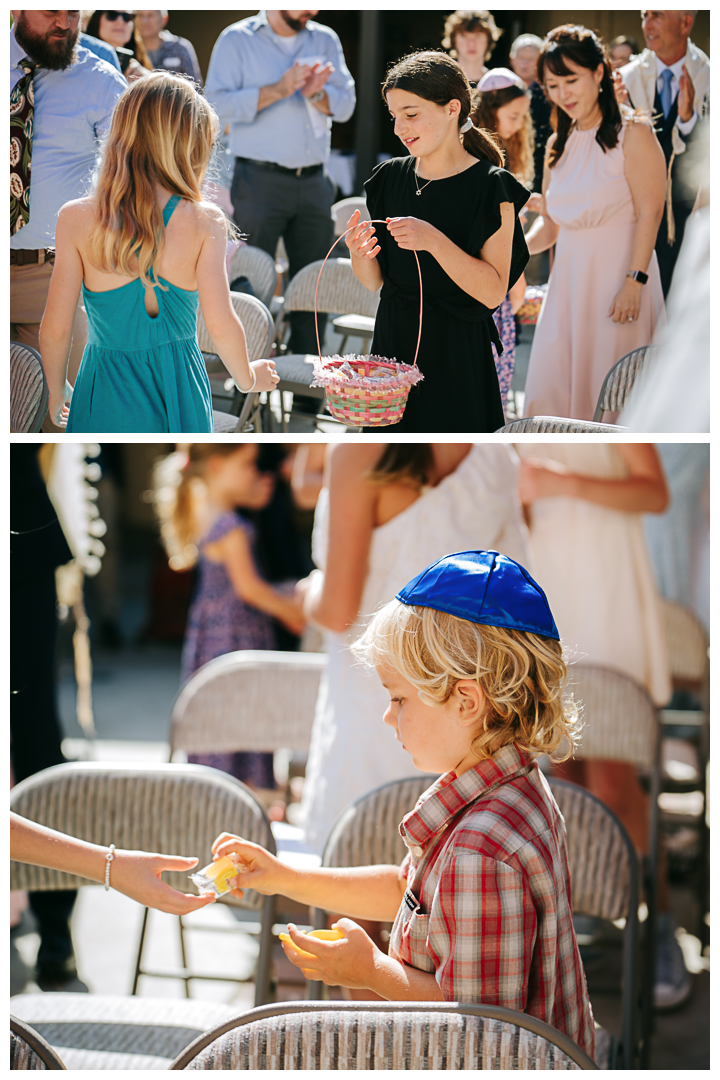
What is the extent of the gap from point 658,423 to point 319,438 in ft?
2.95

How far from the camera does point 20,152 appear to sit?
1.84m

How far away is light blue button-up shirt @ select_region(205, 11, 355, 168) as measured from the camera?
186 cm

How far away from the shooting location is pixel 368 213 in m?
1.87

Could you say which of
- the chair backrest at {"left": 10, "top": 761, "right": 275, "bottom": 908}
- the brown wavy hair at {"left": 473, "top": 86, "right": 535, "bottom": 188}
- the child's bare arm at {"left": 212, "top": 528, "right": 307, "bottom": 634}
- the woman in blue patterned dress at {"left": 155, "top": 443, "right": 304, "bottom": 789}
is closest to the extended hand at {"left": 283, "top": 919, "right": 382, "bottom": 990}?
the chair backrest at {"left": 10, "top": 761, "right": 275, "bottom": 908}

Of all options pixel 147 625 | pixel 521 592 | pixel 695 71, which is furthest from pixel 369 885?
pixel 147 625

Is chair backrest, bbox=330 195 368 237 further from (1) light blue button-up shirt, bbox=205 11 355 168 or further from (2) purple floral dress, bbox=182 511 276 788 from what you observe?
(2) purple floral dress, bbox=182 511 276 788

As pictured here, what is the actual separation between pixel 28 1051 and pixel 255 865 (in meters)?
0.36

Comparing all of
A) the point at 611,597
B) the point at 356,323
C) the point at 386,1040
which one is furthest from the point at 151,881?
the point at 611,597

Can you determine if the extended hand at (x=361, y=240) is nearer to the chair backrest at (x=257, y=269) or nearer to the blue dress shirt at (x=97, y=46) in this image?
the chair backrest at (x=257, y=269)

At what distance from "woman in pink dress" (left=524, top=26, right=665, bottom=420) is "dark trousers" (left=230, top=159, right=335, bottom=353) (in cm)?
45

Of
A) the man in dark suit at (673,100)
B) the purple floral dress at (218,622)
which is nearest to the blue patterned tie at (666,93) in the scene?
the man in dark suit at (673,100)

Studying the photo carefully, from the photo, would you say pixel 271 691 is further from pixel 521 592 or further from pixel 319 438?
pixel 521 592

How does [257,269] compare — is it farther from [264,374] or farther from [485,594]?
[485,594]

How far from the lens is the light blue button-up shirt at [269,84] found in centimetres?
186
